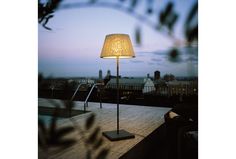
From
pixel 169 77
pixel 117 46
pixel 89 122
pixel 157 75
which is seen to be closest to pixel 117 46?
pixel 117 46

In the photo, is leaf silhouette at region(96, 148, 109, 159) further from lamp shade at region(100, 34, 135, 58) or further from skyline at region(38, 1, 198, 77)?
lamp shade at region(100, 34, 135, 58)

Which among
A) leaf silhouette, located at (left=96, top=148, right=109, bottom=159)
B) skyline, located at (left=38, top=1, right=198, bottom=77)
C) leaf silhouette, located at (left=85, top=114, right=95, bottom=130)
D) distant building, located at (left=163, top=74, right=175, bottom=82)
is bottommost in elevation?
leaf silhouette, located at (left=96, top=148, right=109, bottom=159)

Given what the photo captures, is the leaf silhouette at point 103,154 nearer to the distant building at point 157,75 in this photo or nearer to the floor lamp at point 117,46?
the floor lamp at point 117,46

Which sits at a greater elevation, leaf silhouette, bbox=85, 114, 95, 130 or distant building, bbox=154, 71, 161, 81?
distant building, bbox=154, 71, 161, 81

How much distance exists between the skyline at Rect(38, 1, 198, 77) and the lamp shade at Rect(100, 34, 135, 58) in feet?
0.21

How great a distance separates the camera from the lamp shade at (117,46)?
1771 mm

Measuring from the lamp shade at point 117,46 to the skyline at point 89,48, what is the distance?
0.21 ft

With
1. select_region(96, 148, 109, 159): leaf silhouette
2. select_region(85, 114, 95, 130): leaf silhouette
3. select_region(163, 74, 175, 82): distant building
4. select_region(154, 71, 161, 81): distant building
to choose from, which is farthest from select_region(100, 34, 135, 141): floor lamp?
select_region(85, 114, 95, 130): leaf silhouette

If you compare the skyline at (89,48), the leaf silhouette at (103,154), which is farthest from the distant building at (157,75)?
the leaf silhouette at (103,154)

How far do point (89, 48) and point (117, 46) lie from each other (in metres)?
0.64

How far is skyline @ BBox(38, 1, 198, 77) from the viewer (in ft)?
3.79
